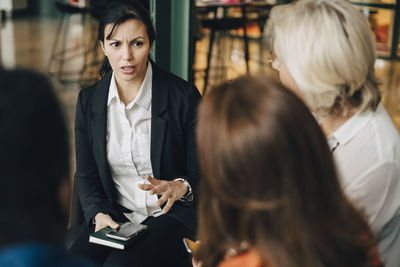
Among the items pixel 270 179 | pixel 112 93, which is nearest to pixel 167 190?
pixel 112 93

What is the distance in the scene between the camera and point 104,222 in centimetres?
175

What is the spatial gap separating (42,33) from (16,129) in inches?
382

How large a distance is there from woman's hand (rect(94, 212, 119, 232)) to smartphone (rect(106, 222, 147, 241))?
0.03m

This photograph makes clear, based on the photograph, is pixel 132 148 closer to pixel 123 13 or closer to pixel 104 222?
pixel 104 222

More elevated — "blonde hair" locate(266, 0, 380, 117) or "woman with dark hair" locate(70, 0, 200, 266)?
"blonde hair" locate(266, 0, 380, 117)

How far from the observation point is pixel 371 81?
1.48m

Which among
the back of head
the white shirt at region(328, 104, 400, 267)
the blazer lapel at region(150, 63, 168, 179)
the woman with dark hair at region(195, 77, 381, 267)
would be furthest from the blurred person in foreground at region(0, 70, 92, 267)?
the blazer lapel at region(150, 63, 168, 179)

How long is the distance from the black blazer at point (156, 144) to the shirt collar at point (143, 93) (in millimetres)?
20

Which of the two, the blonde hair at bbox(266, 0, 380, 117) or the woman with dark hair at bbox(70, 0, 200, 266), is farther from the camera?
the woman with dark hair at bbox(70, 0, 200, 266)

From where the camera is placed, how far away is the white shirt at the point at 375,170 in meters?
1.35

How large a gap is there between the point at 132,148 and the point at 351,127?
0.84 metres

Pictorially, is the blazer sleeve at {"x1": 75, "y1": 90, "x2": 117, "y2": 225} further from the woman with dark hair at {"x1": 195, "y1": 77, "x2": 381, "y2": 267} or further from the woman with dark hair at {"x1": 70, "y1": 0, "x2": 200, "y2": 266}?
the woman with dark hair at {"x1": 195, "y1": 77, "x2": 381, "y2": 267}

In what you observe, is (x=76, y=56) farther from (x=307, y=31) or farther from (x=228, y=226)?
(x=228, y=226)

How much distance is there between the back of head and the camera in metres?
0.66
